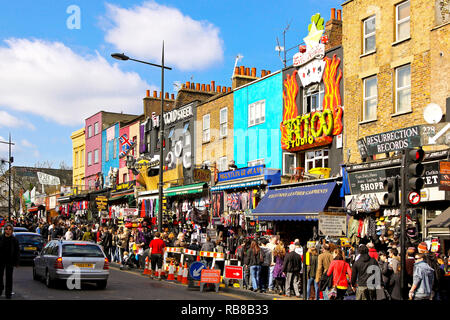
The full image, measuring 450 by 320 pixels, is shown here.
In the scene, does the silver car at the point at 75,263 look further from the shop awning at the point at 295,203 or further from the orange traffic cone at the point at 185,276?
the shop awning at the point at 295,203

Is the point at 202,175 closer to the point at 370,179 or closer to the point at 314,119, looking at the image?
the point at 314,119

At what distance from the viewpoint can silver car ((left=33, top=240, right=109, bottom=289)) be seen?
17094mm

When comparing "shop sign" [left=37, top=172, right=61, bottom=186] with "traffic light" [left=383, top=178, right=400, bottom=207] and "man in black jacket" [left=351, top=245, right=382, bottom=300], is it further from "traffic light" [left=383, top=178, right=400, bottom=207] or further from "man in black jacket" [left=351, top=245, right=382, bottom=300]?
"traffic light" [left=383, top=178, right=400, bottom=207]

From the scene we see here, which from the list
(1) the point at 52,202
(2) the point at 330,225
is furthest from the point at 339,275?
(1) the point at 52,202

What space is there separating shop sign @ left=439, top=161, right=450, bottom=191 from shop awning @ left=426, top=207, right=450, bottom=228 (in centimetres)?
81

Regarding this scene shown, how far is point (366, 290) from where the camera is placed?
45.3 feet

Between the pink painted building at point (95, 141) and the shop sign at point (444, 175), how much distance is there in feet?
124

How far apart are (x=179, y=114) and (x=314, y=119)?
45.1 ft

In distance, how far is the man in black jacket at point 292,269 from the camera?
17406 mm

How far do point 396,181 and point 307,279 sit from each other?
5476 mm

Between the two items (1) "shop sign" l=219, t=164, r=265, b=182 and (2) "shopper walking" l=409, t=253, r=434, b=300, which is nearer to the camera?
(2) "shopper walking" l=409, t=253, r=434, b=300

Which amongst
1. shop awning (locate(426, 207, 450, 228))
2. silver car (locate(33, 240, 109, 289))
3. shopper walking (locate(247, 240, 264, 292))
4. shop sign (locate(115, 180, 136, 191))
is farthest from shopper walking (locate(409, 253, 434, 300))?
shop sign (locate(115, 180, 136, 191))
